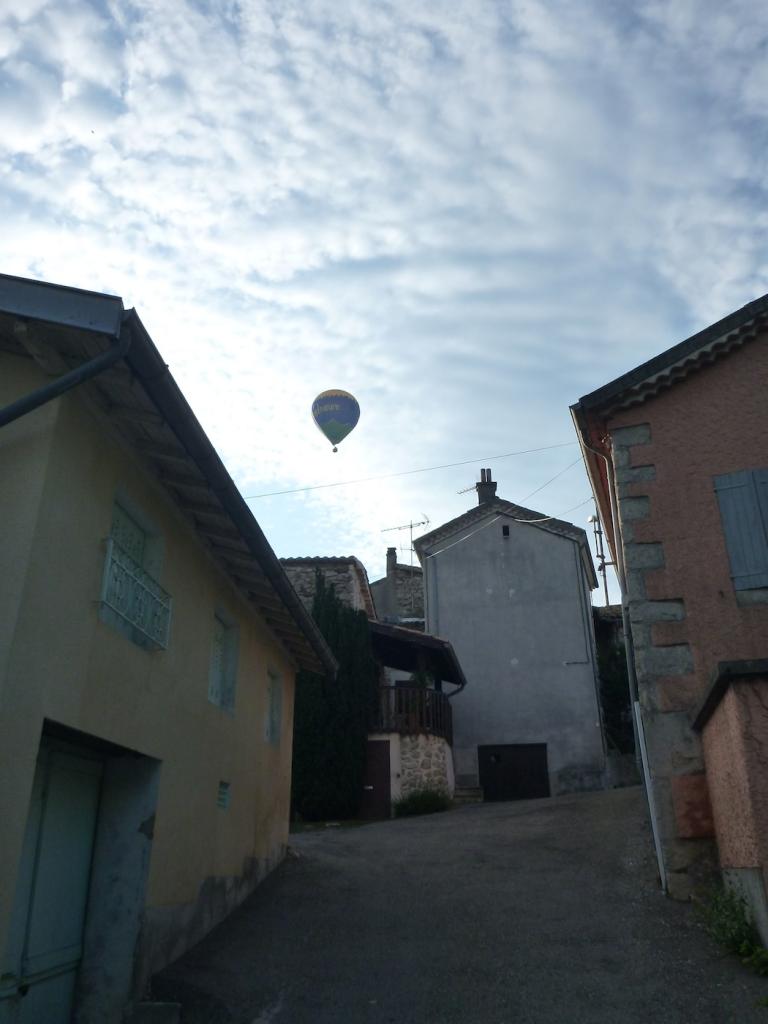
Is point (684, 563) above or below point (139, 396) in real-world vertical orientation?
below

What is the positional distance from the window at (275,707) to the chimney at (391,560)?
20.1m

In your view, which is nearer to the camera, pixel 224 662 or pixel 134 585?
pixel 134 585

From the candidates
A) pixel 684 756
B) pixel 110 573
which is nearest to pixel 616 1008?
pixel 684 756

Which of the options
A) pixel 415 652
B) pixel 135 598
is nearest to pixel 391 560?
pixel 415 652

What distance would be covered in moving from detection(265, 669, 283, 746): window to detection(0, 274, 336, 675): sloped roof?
3.52m

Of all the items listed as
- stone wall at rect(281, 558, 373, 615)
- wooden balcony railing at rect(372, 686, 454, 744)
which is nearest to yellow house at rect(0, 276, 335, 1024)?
wooden balcony railing at rect(372, 686, 454, 744)

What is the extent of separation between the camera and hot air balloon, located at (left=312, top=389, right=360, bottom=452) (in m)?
15.1

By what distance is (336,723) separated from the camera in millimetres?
18312

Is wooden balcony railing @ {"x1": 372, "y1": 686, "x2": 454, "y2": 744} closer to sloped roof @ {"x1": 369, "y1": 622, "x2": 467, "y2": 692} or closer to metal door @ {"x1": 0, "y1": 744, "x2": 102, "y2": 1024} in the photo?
sloped roof @ {"x1": 369, "y1": 622, "x2": 467, "y2": 692}

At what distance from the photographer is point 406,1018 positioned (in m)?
5.89

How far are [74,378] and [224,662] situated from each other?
4.69 metres

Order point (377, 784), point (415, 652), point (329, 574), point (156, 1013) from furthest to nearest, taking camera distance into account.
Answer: point (329, 574) < point (415, 652) < point (377, 784) < point (156, 1013)

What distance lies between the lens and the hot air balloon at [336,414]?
15.1 meters

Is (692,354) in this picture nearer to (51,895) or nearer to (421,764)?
(51,895)
